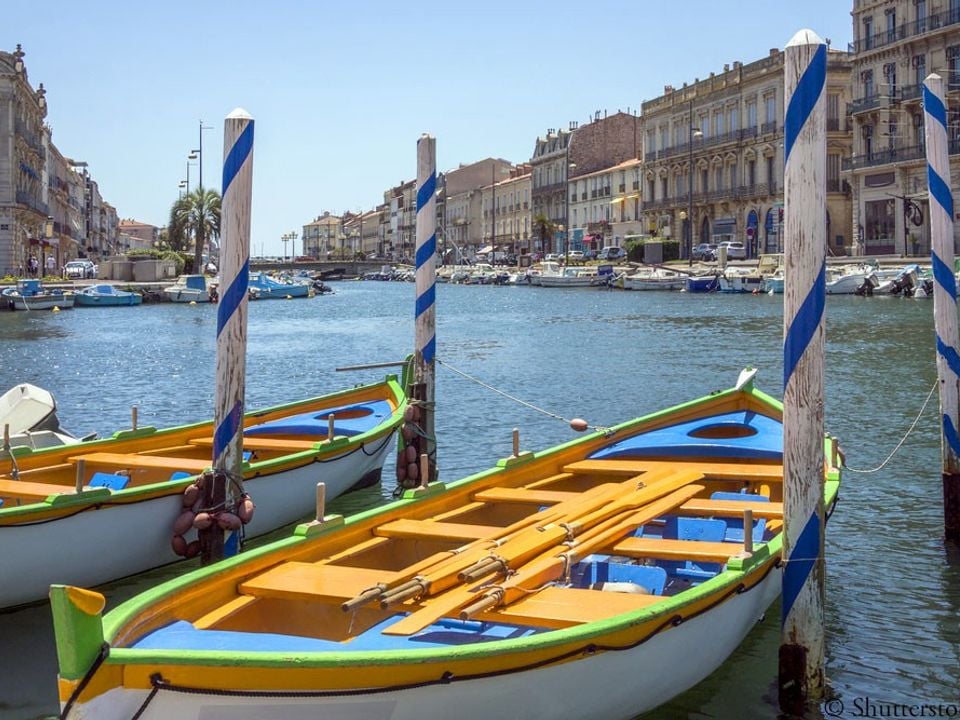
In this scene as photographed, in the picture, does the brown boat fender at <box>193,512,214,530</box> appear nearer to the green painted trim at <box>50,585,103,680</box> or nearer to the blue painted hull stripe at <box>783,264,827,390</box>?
the green painted trim at <box>50,585,103,680</box>

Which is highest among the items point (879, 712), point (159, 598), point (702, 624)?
point (159, 598)

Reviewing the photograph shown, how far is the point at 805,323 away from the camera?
643 cm

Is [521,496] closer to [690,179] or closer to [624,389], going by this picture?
[624,389]

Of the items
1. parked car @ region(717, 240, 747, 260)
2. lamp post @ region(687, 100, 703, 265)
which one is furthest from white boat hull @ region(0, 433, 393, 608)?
lamp post @ region(687, 100, 703, 265)

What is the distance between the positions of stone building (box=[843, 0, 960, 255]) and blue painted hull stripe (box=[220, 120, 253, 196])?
53741 millimetres

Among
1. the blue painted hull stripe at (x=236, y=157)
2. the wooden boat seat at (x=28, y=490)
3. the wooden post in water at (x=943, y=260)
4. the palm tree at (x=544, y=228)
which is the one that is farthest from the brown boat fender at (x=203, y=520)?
the palm tree at (x=544, y=228)

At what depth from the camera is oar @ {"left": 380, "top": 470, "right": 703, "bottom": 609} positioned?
6059 mm

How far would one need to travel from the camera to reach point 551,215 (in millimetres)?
111875

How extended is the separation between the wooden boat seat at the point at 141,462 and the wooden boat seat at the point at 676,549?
13.7ft

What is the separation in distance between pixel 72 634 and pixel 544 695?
6.98ft

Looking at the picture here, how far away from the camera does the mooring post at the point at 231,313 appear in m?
8.27

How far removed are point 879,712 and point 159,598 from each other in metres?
4.31

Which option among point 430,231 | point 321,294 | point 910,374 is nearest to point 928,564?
point 430,231

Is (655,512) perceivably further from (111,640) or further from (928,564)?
(111,640)
